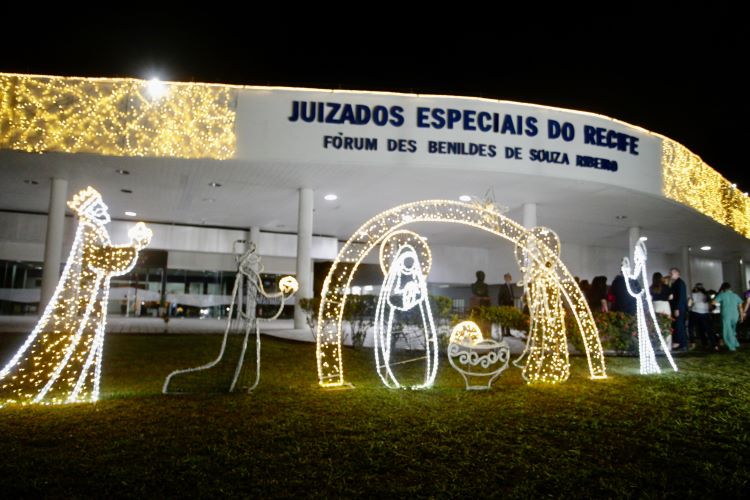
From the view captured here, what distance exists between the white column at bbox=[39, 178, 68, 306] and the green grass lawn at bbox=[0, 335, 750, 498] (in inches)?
314

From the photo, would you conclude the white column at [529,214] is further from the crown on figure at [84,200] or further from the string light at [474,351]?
the crown on figure at [84,200]

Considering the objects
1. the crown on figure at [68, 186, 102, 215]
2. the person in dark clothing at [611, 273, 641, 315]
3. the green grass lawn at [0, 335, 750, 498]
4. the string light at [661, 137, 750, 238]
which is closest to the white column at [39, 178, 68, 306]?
the green grass lawn at [0, 335, 750, 498]

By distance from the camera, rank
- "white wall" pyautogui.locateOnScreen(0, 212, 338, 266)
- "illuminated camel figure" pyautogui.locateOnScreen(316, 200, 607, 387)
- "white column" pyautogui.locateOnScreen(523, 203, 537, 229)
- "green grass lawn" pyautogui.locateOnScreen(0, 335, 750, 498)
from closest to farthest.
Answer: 1. "green grass lawn" pyautogui.locateOnScreen(0, 335, 750, 498)
2. "illuminated camel figure" pyautogui.locateOnScreen(316, 200, 607, 387)
3. "white column" pyautogui.locateOnScreen(523, 203, 537, 229)
4. "white wall" pyautogui.locateOnScreen(0, 212, 338, 266)

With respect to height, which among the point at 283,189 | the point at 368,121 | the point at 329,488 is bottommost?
the point at 329,488

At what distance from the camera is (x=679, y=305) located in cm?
1037

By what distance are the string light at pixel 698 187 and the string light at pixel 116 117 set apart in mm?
11276

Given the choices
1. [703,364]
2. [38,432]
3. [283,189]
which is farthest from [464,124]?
[38,432]

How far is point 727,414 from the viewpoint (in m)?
5.04

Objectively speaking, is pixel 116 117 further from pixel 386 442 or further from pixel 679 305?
pixel 679 305

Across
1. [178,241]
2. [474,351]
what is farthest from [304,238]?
[178,241]

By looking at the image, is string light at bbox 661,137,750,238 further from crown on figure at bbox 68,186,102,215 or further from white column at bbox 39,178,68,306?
white column at bbox 39,178,68,306

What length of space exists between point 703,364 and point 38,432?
9.53m

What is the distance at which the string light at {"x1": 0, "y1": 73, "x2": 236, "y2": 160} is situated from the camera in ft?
36.1

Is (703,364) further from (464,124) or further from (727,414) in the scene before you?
(464,124)
